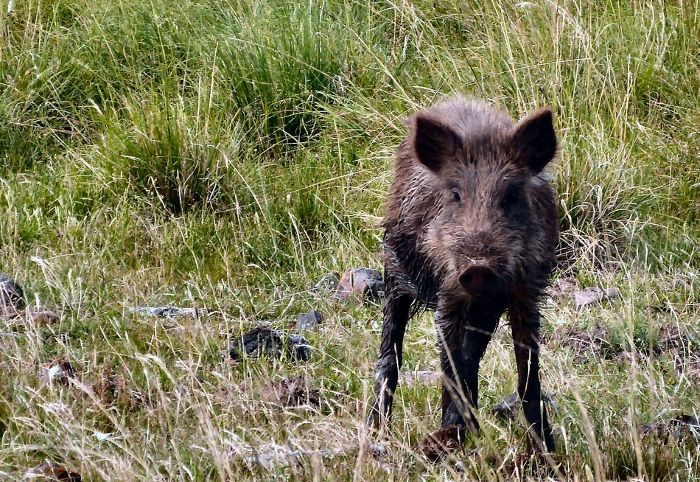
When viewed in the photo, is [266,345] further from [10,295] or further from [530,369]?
[530,369]

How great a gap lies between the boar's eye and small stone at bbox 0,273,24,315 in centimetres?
259

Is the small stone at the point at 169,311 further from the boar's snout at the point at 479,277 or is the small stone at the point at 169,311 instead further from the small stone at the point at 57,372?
the boar's snout at the point at 479,277

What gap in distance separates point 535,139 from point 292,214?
2804 mm

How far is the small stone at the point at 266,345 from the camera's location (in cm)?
525

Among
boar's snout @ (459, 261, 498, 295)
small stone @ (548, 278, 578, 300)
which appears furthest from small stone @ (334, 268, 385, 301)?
boar's snout @ (459, 261, 498, 295)

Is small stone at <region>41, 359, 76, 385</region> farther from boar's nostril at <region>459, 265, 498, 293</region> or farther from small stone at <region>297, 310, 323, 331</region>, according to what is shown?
boar's nostril at <region>459, 265, 498, 293</region>

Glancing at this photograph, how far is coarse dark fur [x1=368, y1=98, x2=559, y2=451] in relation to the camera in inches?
161

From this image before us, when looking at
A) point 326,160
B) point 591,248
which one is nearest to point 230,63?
point 326,160

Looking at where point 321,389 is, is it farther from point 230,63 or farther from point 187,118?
point 230,63

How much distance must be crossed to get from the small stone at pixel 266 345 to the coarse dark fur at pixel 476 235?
0.66 m

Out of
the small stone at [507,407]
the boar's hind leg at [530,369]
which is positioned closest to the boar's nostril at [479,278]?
the boar's hind leg at [530,369]

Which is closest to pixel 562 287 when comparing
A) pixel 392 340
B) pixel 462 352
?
pixel 392 340

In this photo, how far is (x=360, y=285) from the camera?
A: 20.1ft

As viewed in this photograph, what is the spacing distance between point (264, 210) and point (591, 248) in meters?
2.02
